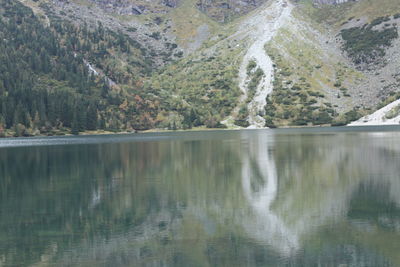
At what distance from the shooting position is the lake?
2384cm

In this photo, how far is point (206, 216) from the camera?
107 ft

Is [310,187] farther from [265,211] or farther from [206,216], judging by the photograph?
[206,216]

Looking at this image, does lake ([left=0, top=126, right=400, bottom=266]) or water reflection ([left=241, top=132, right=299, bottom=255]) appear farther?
water reflection ([left=241, top=132, right=299, bottom=255])

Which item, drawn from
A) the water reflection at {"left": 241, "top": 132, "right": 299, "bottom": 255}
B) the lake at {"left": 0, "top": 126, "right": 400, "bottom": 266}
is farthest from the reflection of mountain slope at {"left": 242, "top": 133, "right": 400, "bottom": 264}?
the lake at {"left": 0, "top": 126, "right": 400, "bottom": 266}

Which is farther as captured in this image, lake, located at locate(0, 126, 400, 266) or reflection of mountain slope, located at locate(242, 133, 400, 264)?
reflection of mountain slope, located at locate(242, 133, 400, 264)

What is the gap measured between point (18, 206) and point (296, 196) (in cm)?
2474

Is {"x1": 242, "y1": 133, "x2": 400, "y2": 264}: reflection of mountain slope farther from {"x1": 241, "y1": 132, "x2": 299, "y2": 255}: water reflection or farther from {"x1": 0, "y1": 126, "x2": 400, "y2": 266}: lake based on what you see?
{"x1": 0, "y1": 126, "x2": 400, "y2": 266}: lake

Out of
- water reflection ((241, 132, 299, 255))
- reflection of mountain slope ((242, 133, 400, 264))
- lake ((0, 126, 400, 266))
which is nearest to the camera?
lake ((0, 126, 400, 266))

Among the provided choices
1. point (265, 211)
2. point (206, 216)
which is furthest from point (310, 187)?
point (206, 216)

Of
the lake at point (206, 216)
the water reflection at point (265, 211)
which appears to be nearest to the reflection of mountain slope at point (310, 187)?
the water reflection at point (265, 211)

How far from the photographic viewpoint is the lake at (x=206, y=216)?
23.8 metres

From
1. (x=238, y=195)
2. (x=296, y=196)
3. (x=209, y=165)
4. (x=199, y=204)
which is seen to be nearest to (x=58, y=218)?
(x=199, y=204)

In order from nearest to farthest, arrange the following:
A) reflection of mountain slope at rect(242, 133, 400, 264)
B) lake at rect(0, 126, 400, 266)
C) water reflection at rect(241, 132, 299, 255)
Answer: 1. lake at rect(0, 126, 400, 266)
2. water reflection at rect(241, 132, 299, 255)
3. reflection of mountain slope at rect(242, 133, 400, 264)

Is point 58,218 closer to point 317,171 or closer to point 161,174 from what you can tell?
point 161,174
